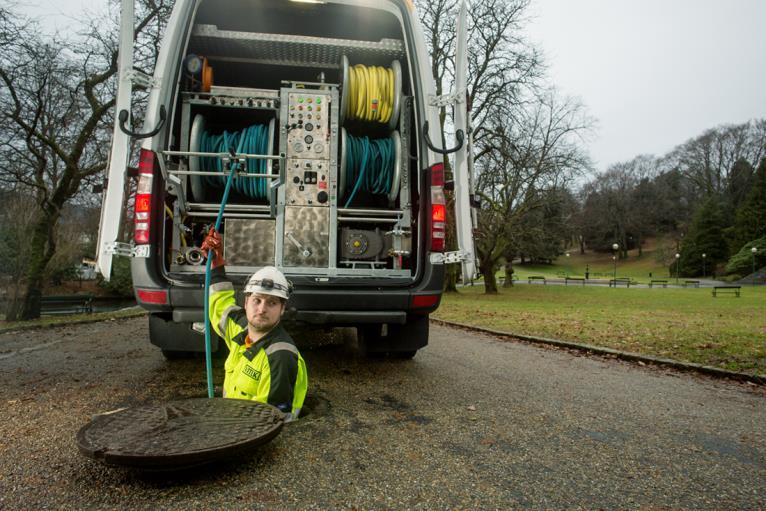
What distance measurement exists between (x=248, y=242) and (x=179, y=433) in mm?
2134

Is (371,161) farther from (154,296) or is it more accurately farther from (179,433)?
(179,433)

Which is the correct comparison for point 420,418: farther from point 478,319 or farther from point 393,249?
point 478,319

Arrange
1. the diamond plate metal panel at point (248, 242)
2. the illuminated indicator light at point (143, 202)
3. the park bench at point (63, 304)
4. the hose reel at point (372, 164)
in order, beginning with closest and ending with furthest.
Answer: the illuminated indicator light at point (143, 202) < the diamond plate metal panel at point (248, 242) < the hose reel at point (372, 164) < the park bench at point (63, 304)

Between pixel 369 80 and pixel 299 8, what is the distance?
94 cm

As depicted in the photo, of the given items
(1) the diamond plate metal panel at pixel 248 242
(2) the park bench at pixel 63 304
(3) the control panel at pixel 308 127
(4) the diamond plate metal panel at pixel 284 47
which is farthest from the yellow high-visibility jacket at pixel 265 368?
(2) the park bench at pixel 63 304

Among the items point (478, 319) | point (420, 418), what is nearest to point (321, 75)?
point (420, 418)

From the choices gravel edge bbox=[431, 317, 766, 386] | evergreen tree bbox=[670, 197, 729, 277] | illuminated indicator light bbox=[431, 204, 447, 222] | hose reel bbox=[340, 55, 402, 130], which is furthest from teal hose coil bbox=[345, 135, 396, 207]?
evergreen tree bbox=[670, 197, 729, 277]

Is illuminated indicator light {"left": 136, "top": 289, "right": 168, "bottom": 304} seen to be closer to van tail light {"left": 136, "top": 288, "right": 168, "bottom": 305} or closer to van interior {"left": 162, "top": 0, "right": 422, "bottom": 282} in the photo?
van tail light {"left": 136, "top": 288, "right": 168, "bottom": 305}

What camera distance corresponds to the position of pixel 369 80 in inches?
168

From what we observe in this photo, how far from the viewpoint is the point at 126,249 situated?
10.2 feet

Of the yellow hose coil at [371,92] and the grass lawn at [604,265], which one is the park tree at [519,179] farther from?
the grass lawn at [604,265]

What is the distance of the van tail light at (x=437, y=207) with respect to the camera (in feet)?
11.6

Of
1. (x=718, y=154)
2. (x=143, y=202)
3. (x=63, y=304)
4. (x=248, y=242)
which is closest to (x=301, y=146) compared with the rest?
(x=248, y=242)

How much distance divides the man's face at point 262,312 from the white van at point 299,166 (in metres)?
0.46
